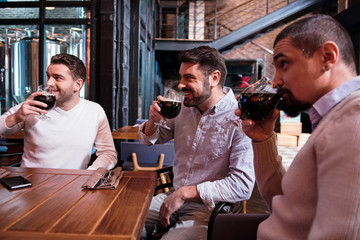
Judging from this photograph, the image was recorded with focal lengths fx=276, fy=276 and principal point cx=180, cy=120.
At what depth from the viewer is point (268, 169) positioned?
1118 millimetres

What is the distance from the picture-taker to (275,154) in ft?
3.72

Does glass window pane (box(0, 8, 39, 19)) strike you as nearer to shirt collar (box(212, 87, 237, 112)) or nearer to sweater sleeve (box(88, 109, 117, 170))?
sweater sleeve (box(88, 109, 117, 170))

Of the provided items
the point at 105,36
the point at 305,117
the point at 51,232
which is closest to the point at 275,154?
the point at 51,232

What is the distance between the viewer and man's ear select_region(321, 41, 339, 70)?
774mm

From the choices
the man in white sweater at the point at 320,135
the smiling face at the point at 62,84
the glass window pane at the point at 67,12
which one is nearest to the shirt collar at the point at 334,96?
the man in white sweater at the point at 320,135

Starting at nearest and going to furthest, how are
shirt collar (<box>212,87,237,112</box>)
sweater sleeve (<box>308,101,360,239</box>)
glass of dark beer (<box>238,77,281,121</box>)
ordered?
1. sweater sleeve (<box>308,101,360,239</box>)
2. glass of dark beer (<box>238,77,281,121</box>)
3. shirt collar (<box>212,87,237,112</box>)

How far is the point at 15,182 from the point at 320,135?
44.8 inches

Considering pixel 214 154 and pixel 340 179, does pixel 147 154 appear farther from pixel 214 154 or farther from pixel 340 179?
pixel 340 179

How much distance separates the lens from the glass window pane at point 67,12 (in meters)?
3.99

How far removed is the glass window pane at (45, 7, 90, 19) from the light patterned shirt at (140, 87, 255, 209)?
3020mm

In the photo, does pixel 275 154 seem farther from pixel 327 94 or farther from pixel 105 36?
pixel 105 36

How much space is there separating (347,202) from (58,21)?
427cm

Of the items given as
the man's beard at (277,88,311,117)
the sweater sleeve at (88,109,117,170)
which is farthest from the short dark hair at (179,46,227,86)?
the man's beard at (277,88,311,117)

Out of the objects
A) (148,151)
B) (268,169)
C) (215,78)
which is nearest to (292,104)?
(268,169)
